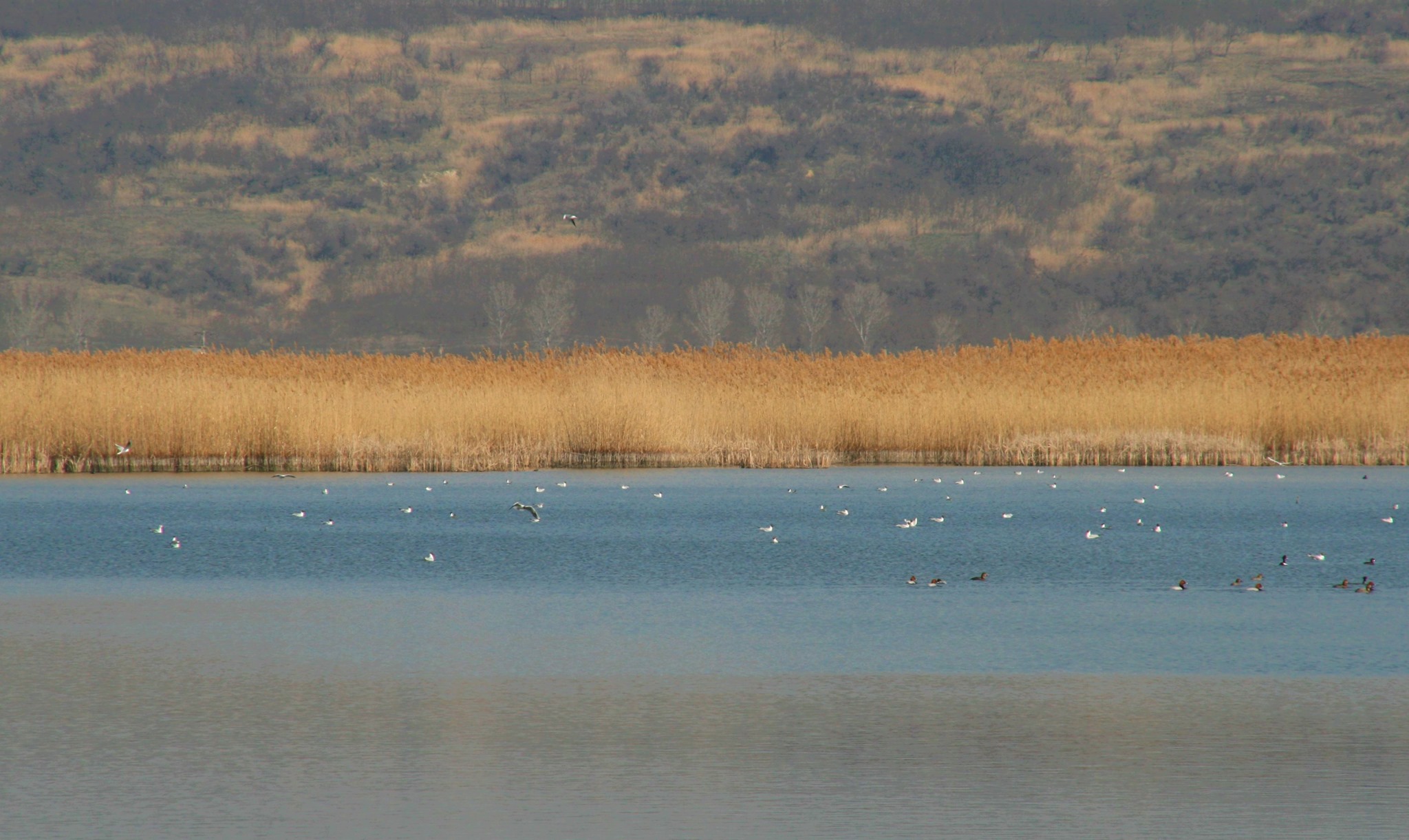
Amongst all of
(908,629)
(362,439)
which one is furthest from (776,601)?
(362,439)

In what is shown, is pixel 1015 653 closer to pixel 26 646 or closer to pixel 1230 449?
pixel 26 646

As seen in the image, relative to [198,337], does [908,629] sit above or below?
below

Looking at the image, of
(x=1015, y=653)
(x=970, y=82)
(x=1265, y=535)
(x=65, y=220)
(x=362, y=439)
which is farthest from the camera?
(x=970, y=82)

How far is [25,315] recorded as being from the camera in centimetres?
11144

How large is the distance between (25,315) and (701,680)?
11099 centimetres

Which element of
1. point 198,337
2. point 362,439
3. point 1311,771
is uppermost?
point 198,337

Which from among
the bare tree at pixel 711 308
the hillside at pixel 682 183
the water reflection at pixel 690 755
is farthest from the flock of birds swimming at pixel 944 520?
the bare tree at pixel 711 308

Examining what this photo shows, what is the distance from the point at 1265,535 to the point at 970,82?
498 feet

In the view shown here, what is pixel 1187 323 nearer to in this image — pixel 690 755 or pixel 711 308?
pixel 711 308

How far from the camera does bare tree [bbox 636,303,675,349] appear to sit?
125 metres

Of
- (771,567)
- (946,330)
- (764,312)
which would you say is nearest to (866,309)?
(946,330)

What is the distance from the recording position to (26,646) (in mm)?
11078

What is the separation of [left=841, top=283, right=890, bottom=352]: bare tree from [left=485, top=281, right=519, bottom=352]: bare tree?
25783 mm

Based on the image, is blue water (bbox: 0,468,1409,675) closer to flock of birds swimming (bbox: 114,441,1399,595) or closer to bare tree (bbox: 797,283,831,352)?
flock of birds swimming (bbox: 114,441,1399,595)
